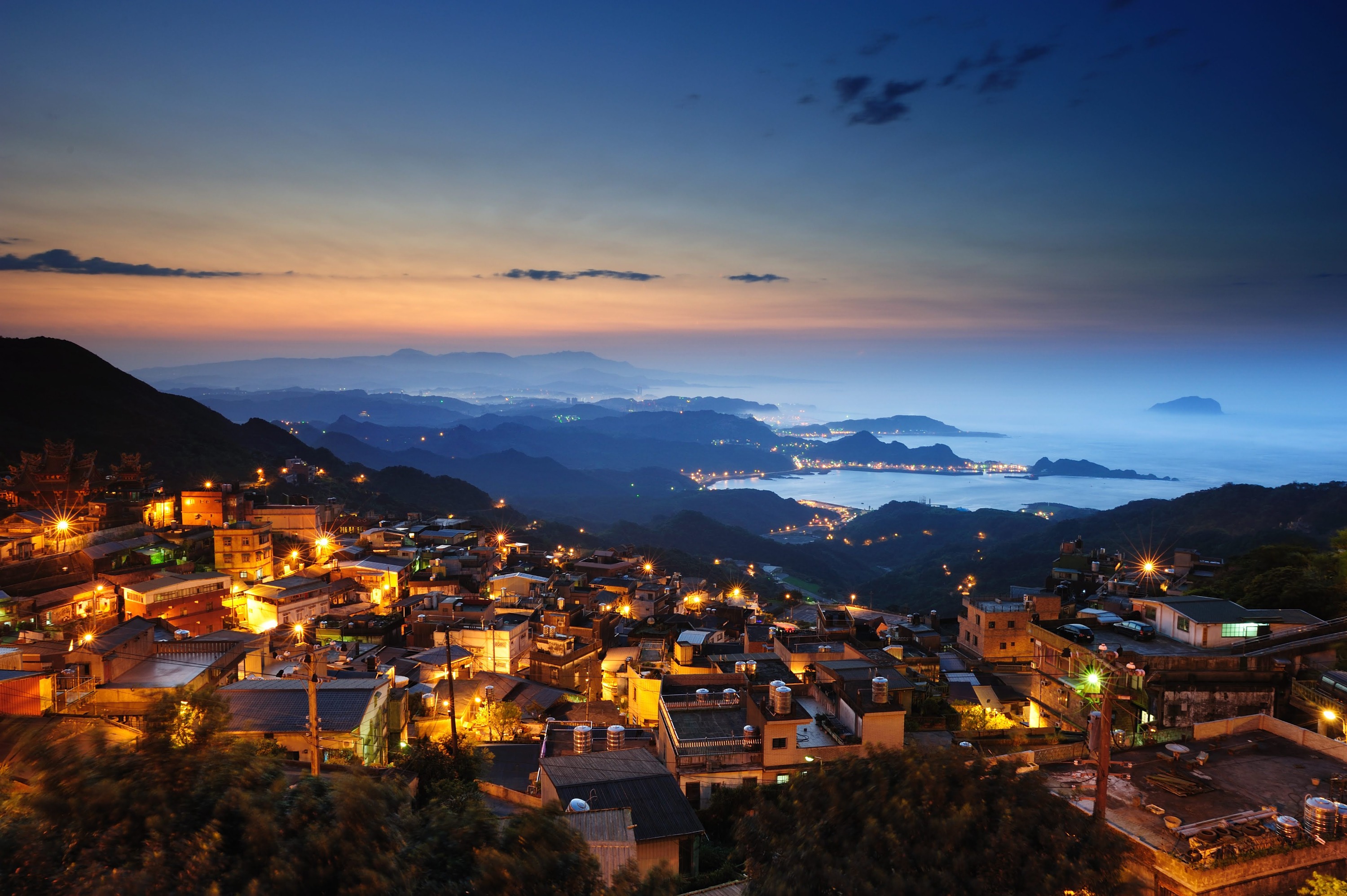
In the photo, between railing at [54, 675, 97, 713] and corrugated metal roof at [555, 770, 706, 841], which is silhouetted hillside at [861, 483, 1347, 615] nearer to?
corrugated metal roof at [555, 770, 706, 841]

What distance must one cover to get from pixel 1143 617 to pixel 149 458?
208 ft

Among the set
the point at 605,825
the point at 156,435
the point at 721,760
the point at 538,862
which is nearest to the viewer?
the point at 538,862

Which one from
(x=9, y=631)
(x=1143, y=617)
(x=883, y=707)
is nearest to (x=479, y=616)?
(x=9, y=631)

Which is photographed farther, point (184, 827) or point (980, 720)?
point (980, 720)

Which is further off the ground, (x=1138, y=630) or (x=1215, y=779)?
(x=1138, y=630)

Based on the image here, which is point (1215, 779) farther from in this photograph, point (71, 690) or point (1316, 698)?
point (71, 690)

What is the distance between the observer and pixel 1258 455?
155 meters

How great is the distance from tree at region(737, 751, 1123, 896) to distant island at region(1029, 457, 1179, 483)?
531ft

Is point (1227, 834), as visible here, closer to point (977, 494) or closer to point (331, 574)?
point (331, 574)

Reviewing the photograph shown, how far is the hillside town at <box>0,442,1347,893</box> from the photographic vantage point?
904 centimetres

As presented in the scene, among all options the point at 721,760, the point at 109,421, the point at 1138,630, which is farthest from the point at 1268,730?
the point at 109,421

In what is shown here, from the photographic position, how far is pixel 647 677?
16.9 meters

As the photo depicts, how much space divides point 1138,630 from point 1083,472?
6287 inches

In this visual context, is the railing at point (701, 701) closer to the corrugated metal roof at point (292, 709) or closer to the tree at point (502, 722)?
the tree at point (502, 722)
